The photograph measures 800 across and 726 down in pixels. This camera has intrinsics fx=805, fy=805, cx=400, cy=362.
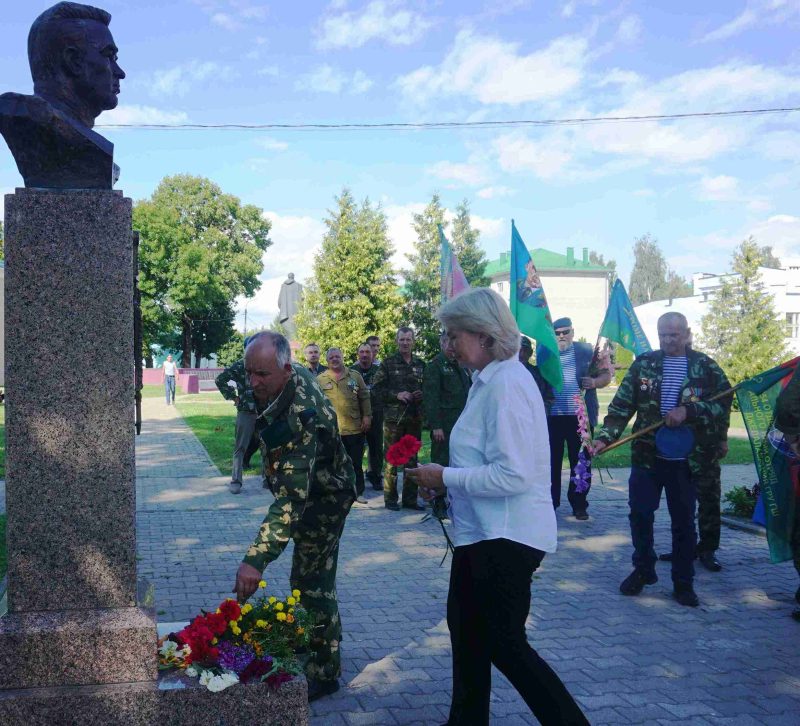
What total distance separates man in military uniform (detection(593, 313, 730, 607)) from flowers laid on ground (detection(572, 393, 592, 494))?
1.67 feet

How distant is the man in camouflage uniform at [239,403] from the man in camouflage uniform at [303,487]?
467 centimetres

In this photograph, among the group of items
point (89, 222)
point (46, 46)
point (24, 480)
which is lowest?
point (24, 480)

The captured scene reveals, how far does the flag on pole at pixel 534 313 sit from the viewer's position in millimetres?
7871

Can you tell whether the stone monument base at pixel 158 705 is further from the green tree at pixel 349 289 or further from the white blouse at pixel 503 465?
the green tree at pixel 349 289

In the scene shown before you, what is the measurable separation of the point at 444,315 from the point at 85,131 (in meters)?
1.78

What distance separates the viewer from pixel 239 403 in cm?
962

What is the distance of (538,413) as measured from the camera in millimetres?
3230

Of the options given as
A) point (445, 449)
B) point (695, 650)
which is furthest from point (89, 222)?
point (445, 449)

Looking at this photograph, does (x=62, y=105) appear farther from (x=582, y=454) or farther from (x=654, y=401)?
(x=582, y=454)

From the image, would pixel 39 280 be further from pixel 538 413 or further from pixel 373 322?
pixel 373 322

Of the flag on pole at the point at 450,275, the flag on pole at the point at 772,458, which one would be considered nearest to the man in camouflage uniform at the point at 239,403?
the flag on pole at the point at 450,275

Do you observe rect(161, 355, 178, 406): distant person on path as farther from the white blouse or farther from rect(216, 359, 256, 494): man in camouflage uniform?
the white blouse

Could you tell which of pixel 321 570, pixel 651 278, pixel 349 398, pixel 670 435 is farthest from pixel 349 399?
pixel 651 278

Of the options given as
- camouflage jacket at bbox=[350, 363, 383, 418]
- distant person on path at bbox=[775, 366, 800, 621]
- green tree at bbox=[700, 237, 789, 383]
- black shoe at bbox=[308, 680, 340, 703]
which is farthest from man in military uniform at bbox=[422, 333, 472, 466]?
green tree at bbox=[700, 237, 789, 383]
